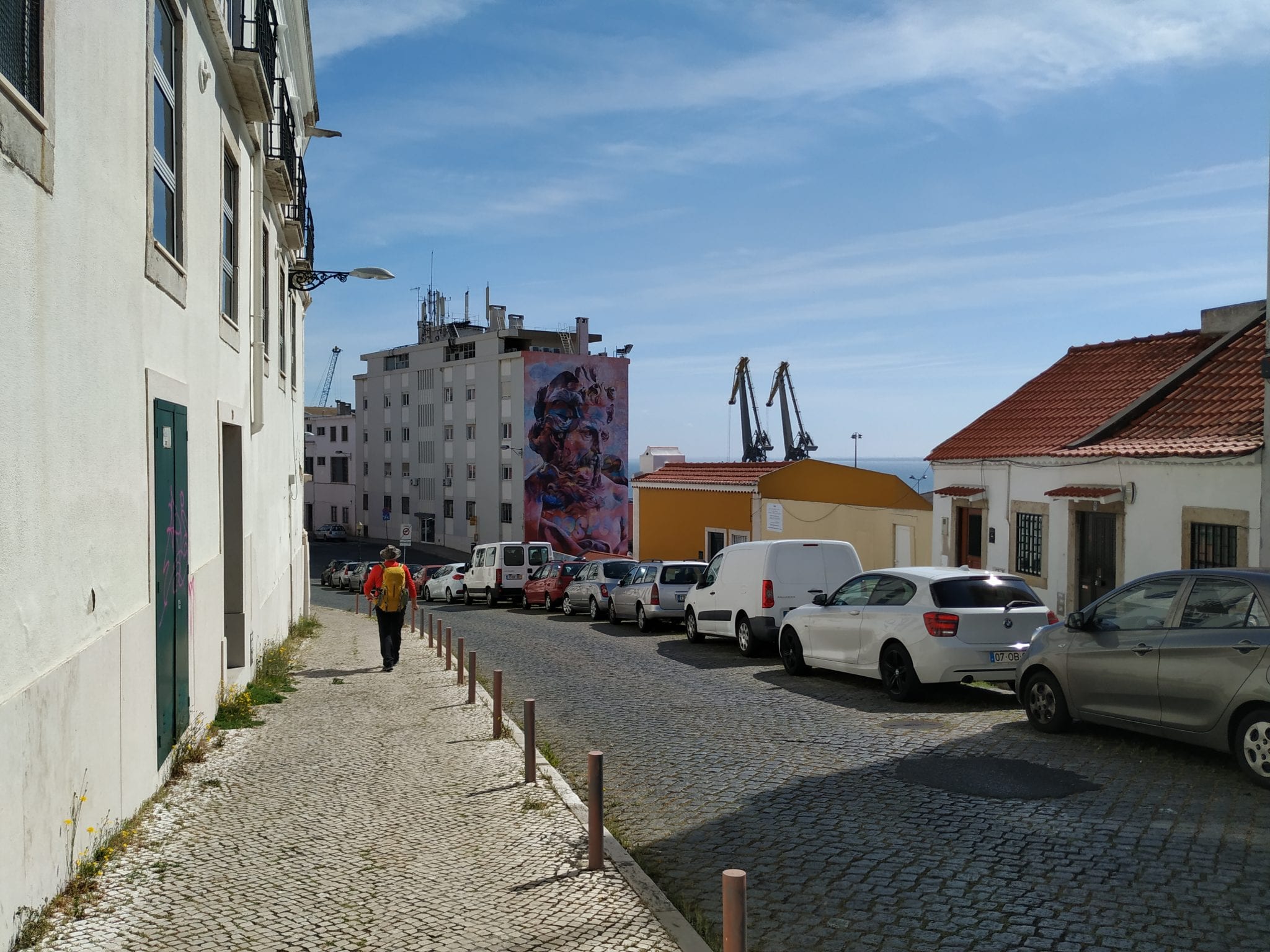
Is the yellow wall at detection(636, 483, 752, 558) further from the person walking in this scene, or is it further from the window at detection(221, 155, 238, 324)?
the window at detection(221, 155, 238, 324)

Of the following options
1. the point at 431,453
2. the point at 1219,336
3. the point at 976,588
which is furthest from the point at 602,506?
the point at 976,588

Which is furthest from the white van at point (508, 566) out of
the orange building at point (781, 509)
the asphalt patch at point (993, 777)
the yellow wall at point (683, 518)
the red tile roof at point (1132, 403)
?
the asphalt patch at point (993, 777)

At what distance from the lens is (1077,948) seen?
5016mm

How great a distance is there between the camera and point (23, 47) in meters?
4.84

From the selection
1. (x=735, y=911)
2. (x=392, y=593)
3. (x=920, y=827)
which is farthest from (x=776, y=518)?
(x=735, y=911)

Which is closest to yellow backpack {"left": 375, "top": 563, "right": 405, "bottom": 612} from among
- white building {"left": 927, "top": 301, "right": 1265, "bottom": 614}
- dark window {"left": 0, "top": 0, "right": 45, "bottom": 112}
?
white building {"left": 927, "top": 301, "right": 1265, "bottom": 614}

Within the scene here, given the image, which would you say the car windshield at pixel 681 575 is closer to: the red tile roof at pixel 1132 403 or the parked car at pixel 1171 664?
the red tile roof at pixel 1132 403

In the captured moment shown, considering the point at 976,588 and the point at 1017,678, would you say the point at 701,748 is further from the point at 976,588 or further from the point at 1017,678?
the point at 976,588

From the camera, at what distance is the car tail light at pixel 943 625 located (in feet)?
37.5

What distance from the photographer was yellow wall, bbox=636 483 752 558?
32.8 meters

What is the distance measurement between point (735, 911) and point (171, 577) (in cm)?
543

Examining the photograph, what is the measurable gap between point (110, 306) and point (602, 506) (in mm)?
A: 70705

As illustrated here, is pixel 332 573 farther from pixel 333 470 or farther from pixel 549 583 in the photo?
pixel 333 470

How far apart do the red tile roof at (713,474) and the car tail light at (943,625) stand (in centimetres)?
1988
